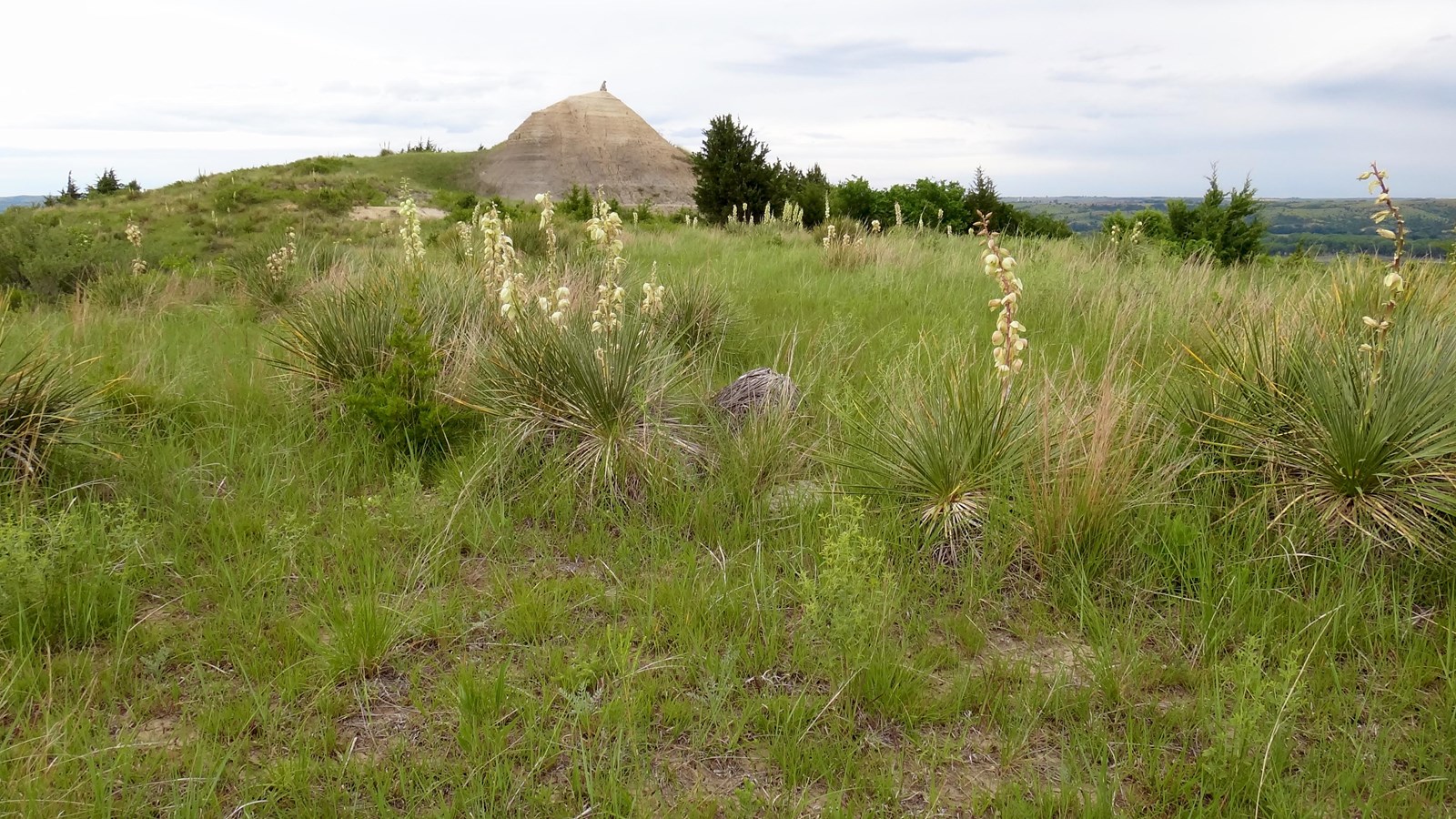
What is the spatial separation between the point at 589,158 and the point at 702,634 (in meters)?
36.0

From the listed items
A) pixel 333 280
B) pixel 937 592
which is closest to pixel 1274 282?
pixel 937 592

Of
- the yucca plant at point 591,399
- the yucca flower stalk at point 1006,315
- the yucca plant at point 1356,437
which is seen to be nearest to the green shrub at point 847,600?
the yucca flower stalk at point 1006,315

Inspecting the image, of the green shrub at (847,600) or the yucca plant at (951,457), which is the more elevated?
the yucca plant at (951,457)

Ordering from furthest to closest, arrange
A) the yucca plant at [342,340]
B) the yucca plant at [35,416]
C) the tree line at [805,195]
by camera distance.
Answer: the tree line at [805,195], the yucca plant at [342,340], the yucca plant at [35,416]

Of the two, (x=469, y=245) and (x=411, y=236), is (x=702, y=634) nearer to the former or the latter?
(x=411, y=236)

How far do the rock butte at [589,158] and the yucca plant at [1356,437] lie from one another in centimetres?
3089

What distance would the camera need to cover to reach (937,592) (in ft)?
10.2

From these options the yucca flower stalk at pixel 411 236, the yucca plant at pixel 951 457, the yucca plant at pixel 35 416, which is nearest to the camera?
the yucca plant at pixel 951 457

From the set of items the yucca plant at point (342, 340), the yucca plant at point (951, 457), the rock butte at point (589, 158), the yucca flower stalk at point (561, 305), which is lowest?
the yucca plant at point (951, 457)

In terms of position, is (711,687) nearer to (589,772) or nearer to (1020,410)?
(589,772)

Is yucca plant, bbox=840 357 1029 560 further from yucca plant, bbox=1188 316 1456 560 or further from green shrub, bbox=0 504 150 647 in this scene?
green shrub, bbox=0 504 150 647

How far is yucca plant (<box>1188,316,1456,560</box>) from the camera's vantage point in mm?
3053

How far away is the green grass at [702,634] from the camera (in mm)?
2209

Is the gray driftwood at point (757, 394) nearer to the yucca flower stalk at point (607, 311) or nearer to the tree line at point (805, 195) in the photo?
the yucca flower stalk at point (607, 311)
